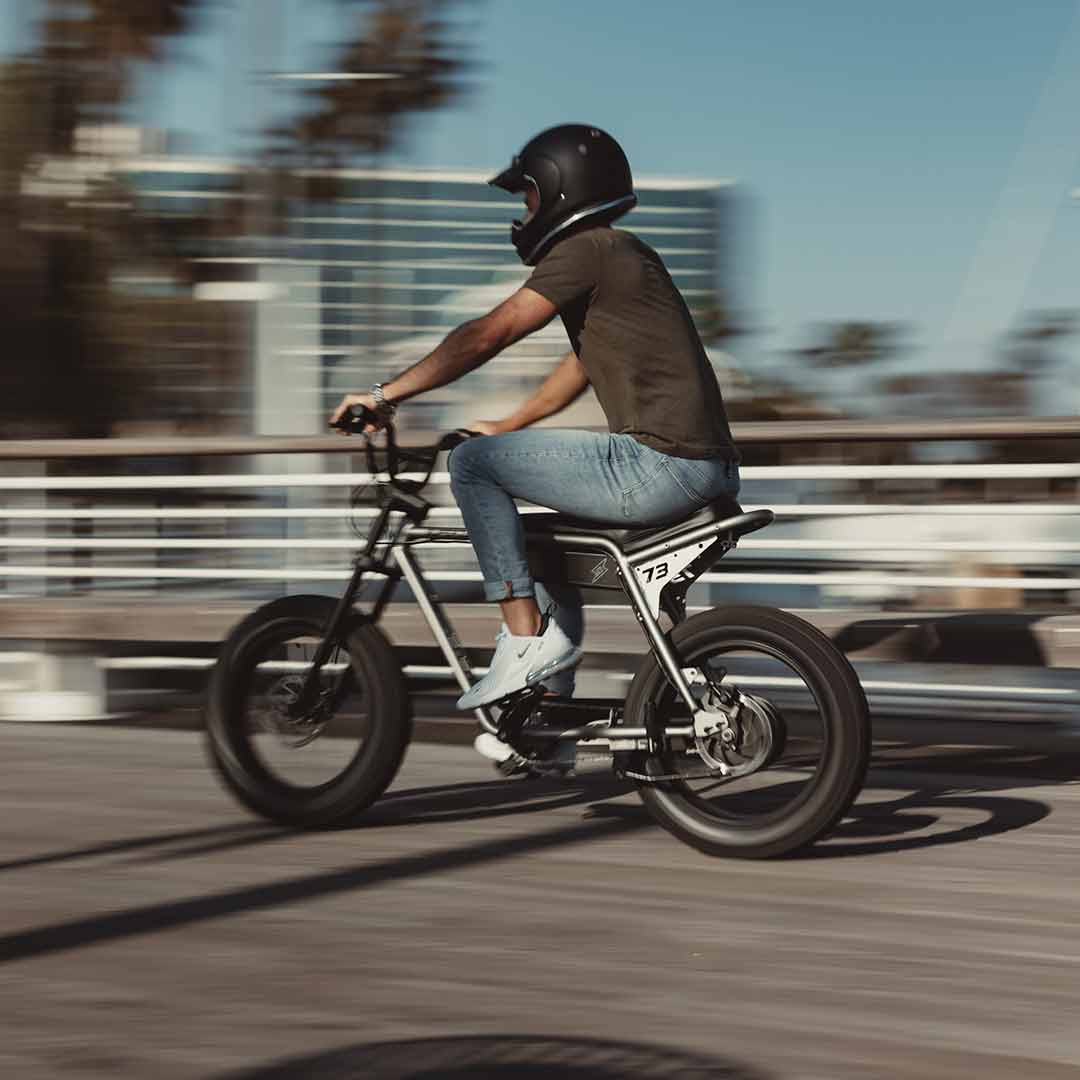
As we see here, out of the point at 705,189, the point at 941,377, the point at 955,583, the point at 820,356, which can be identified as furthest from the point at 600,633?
the point at 705,189

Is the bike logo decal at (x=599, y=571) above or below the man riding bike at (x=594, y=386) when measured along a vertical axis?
below

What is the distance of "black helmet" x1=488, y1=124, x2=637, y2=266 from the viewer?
4762 mm

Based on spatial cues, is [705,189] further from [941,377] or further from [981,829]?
[981,829]

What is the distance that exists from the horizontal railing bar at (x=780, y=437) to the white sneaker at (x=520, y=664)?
5.16ft

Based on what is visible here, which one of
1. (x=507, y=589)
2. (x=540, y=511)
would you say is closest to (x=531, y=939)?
(x=507, y=589)

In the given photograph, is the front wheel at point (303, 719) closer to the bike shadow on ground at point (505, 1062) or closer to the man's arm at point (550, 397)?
the man's arm at point (550, 397)

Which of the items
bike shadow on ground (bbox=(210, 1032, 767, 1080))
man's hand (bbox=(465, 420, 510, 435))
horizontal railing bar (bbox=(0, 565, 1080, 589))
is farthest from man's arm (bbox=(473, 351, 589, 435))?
bike shadow on ground (bbox=(210, 1032, 767, 1080))

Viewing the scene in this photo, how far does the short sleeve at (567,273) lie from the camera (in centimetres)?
468

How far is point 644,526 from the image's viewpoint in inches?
190

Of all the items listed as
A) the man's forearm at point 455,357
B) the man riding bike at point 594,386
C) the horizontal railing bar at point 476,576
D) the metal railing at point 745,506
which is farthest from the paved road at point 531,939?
the man's forearm at point 455,357

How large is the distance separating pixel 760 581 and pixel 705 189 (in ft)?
158

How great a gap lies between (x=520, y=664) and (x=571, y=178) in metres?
1.23

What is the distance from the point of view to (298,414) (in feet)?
109

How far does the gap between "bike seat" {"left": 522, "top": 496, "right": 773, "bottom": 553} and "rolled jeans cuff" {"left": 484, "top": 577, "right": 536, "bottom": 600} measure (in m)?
0.15
